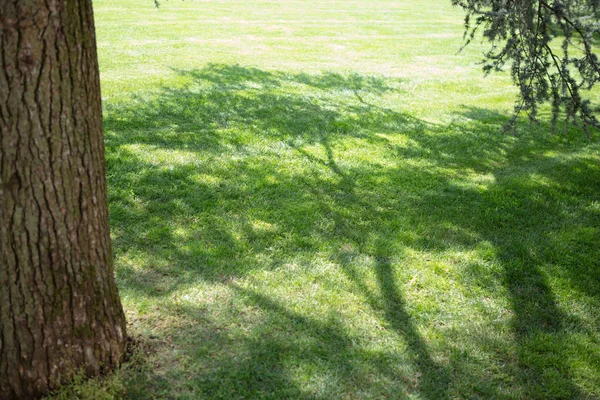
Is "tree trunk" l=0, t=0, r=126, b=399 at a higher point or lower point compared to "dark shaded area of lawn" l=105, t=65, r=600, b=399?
higher

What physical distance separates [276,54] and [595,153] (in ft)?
27.0

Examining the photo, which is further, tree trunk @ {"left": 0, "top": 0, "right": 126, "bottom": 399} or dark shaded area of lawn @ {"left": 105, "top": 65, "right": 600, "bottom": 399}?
dark shaded area of lawn @ {"left": 105, "top": 65, "right": 600, "bottom": 399}

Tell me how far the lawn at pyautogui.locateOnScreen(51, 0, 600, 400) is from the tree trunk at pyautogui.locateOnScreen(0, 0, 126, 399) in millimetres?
324

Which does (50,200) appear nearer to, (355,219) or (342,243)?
(342,243)

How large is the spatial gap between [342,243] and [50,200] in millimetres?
2887

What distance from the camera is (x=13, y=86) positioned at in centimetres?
258

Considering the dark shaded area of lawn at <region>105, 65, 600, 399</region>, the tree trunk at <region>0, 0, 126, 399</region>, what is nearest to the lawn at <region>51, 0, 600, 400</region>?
the dark shaded area of lawn at <region>105, 65, 600, 399</region>

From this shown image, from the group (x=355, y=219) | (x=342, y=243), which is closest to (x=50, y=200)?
(x=342, y=243)

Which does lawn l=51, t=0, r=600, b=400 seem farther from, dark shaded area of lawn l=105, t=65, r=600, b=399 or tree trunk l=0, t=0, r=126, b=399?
tree trunk l=0, t=0, r=126, b=399

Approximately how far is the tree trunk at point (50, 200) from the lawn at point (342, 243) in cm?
32

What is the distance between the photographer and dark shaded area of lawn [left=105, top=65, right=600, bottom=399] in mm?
3562

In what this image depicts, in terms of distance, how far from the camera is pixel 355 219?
5.53m

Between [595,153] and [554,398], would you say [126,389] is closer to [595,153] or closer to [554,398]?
[554,398]

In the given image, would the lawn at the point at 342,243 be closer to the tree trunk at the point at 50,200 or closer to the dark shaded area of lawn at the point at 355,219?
the dark shaded area of lawn at the point at 355,219
